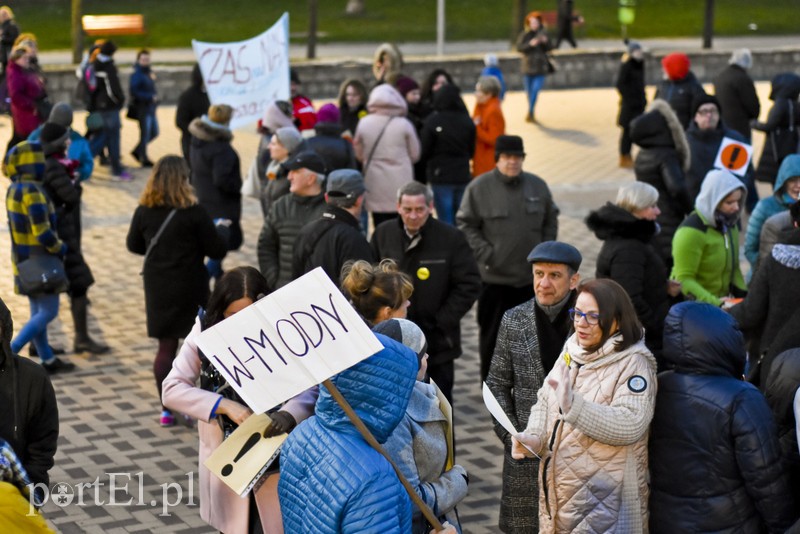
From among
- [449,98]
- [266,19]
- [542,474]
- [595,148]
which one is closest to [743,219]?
[449,98]

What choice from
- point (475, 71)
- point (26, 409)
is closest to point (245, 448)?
point (26, 409)

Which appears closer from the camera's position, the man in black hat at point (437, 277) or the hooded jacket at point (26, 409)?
the hooded jacket at point (26, 409)

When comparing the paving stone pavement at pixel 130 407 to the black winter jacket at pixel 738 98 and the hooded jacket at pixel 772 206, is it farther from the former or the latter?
the hooded jacket at pixel 772 206

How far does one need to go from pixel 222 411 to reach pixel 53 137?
15.9 ft

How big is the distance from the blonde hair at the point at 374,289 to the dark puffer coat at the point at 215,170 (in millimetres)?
5232

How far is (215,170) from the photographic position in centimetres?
1056

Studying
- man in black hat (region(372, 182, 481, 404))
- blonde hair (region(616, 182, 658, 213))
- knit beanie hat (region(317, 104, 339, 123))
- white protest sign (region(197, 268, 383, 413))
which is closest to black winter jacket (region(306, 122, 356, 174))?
knit beanie hat (region(317, 104, 339, 123))

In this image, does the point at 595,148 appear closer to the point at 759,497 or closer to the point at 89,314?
the point at 89,314

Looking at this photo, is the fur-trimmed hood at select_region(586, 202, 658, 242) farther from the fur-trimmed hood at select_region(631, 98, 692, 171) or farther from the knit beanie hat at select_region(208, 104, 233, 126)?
the knit beanie hat at select_region(208, 104, 233, 126)

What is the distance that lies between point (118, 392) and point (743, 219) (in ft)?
25.6

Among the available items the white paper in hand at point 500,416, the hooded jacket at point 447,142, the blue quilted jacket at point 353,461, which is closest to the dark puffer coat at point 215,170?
the hooded jacket at point 447,142

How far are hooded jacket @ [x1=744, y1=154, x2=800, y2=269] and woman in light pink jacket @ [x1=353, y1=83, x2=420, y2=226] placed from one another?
3582 millimetres

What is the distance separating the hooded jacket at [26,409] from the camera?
5086 mm

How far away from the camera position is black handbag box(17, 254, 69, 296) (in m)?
8.98
